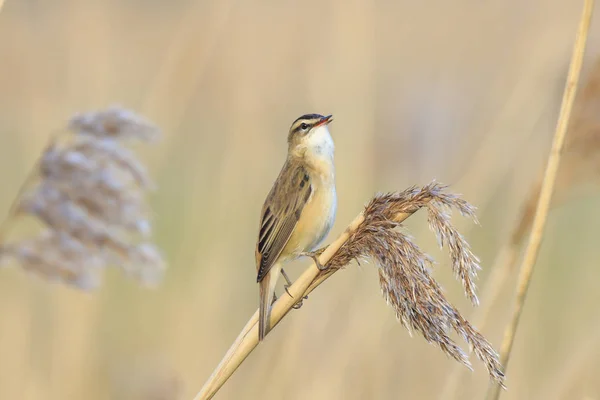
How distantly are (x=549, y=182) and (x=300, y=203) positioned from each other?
99 centimetres

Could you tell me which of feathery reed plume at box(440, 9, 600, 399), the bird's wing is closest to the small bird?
the bird's wing

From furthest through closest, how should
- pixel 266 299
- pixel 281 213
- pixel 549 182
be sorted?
pixel 281 213 < pixel 266 299 < pixel 549 182

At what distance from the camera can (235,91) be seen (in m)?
3.72

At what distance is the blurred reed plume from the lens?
159 centimetres

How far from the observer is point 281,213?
100 inches

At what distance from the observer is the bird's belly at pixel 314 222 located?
101 inches

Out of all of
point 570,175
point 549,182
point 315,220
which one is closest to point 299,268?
point 315,220

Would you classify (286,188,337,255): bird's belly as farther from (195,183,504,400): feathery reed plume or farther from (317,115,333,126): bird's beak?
(195,183,504,400): feathery reed plume

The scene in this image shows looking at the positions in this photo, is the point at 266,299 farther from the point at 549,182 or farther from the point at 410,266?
the point at 549,182

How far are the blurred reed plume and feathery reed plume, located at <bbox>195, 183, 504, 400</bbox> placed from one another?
275mm

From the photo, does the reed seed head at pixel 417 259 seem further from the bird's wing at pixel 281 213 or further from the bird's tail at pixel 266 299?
the bird's wing at pixel 281 213

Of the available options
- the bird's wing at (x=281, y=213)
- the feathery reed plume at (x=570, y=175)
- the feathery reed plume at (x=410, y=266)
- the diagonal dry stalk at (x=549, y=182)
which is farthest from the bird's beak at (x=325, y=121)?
the feathery reed plume at (x=410, y=266)

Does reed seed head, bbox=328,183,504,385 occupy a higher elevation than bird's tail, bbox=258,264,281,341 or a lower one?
higher

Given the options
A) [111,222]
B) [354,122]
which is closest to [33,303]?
[354,122]
